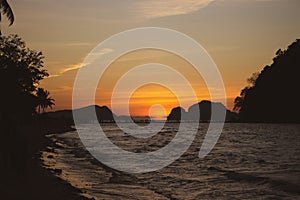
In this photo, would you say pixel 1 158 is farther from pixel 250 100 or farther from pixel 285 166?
pixel 250 100

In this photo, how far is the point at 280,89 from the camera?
154m

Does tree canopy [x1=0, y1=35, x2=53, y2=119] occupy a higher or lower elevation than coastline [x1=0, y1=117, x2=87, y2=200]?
higher

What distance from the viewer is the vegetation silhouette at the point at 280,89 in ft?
498

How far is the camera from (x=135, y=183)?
22000 millimetres

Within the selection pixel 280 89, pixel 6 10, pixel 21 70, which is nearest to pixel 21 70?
pixel 21 70

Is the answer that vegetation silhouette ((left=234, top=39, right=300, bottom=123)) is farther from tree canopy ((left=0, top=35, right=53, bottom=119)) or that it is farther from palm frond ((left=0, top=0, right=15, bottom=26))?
palm frond ((left=0, top=0, right=15, bottom=26))

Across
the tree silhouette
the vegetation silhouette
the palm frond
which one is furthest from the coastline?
the vegetation silhouette

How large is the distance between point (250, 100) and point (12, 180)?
521ft

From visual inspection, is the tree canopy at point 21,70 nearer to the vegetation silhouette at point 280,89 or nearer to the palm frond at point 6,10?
the palm frond at point 6,10

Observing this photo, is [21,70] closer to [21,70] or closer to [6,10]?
[21,70]

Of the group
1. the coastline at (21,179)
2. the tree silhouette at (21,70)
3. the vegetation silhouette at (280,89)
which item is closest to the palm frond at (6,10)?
the coastline at (21,179)

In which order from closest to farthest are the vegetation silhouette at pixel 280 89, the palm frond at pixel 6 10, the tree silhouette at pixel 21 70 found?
the palm frond at pixel 6 10 → the tree silhouette at pixel 21 70 → the vegetation silhouette at pixel 280 89

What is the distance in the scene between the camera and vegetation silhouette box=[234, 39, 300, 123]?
498ft

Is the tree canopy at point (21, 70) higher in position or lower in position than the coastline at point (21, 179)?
higher
